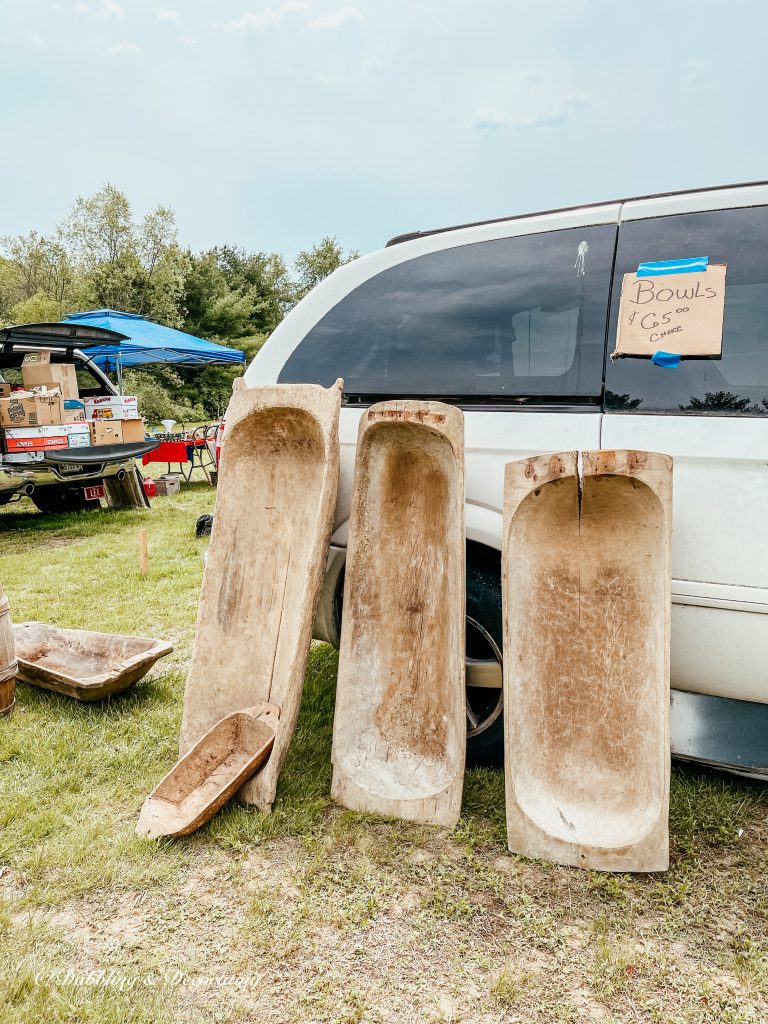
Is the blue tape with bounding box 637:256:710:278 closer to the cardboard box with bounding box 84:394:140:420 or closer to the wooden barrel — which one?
the wooden barrel

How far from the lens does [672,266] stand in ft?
7.16

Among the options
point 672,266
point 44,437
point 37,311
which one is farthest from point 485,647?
point 37,311

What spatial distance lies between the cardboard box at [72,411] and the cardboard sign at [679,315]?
639 centimetres

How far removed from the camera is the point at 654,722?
2131 millimetres

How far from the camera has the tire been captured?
→ 26.7 feet

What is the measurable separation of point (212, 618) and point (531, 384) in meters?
1.51

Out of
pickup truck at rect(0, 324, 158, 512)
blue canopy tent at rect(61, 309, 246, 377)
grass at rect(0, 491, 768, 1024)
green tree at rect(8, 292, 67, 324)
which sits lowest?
grass at rect(0, 491, 768, 1024)

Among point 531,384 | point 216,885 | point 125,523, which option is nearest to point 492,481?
point 531,384

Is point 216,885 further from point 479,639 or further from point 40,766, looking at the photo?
point 479,639

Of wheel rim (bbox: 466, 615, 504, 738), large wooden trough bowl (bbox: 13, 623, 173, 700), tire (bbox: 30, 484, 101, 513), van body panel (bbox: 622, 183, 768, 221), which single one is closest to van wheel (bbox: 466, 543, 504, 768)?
wheel rim (bbox: 466, 615, 504, 738)

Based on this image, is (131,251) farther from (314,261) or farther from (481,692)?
(481,692)

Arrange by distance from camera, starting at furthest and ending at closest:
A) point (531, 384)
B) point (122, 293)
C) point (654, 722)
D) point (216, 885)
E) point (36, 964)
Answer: point (122, 293) → point (531, 384) → point (654, 722) → point (216, 885) → point (36, 964)

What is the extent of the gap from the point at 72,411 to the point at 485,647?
618cm

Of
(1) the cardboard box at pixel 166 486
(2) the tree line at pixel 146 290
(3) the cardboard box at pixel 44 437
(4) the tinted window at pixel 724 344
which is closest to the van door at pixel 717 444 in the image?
(4) the tinted window at pixel 724 344
